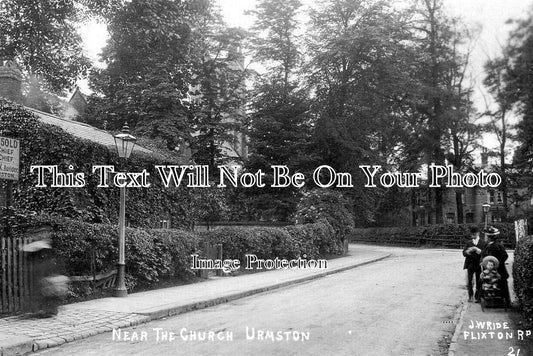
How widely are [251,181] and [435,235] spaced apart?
18835 mm

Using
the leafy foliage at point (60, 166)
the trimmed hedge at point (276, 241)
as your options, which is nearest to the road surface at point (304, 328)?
the trimmed hedge at point (276, 241)

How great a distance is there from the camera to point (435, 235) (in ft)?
136

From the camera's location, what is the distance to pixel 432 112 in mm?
39906

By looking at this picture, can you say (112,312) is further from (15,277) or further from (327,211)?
(327,211)

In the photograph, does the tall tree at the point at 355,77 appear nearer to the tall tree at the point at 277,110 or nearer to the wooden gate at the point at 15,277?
the tall tree at the point at 277,110

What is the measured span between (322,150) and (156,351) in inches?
1046

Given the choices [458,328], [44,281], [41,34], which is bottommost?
[458,328]

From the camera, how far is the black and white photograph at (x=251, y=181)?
24.5 ft

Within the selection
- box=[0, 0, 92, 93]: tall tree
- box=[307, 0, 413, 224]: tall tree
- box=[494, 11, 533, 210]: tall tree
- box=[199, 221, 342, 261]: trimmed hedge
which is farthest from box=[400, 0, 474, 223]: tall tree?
box=[494, 11, 533, 210]: tall tree

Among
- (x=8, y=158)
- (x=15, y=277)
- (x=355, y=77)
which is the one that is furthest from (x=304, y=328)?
(x=355, y=77)

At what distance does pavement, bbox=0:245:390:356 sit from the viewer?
695 cm

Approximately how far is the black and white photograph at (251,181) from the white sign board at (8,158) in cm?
3

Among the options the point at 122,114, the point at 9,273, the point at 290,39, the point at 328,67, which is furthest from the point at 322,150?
the point at 9,273

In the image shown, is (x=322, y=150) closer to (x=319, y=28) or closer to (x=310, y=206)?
(x=310, y=206)
